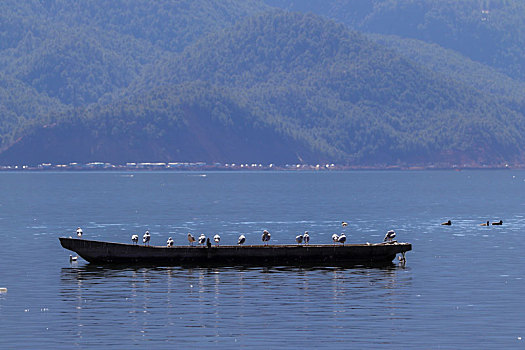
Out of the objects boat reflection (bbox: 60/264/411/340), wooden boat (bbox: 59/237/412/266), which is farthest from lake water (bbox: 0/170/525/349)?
wooden boat (bbox: 59/237/412/266)

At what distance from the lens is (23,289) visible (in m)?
82.3

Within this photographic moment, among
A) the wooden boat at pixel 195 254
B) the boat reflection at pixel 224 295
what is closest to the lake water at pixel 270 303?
the boat reflection at pixel 224 295

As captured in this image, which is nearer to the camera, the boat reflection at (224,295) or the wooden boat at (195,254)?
the boat reflection at (224,295)

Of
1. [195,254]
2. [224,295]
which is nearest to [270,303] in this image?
[224,295]

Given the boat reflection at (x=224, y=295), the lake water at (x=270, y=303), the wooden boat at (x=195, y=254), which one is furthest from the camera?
the wooden boat at (x=195, y=254)

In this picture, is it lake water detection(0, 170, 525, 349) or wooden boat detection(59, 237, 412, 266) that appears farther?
wooden boat detection(59, 237, 412, 266)

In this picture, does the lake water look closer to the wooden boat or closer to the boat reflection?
the boat reflection

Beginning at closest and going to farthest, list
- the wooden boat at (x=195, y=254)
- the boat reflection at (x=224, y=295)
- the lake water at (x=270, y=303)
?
the lake water at (x=270, y=303) < the boat reflection at (x=224, y=295) < the wooden boat at (x=195, y=254)

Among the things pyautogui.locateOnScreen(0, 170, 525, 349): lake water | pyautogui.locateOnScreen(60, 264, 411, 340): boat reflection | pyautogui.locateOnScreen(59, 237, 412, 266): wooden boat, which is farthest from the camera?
pyautogui.locateOnScreen(59, 237, 412, 266): wooden boat

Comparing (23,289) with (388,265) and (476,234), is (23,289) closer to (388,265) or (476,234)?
(388,265)

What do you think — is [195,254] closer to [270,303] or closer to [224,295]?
[224,295]

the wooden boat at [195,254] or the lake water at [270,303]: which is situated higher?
the wooden boat at [195,254]

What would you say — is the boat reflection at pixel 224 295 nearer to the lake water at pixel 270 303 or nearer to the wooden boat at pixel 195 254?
the lake water at pixel 270 303

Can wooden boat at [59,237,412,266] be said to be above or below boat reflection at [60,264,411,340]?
above
